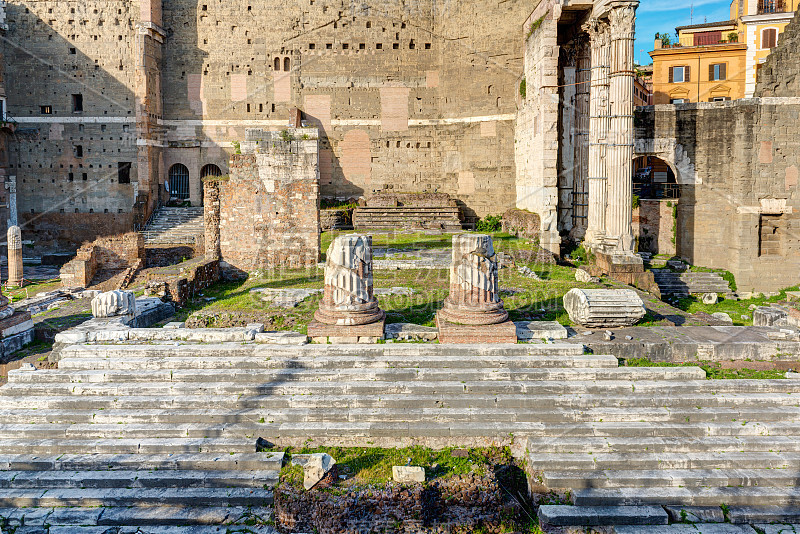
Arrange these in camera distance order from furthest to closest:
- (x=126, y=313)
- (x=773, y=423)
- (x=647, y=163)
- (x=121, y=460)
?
1. (x=647, y=163)
2. (x=126, y=313)
3. (x=773, y=423)
4. (x=121, y=460)

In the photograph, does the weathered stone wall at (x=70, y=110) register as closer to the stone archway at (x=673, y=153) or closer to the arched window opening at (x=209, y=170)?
the arched window opening at (x=209, y=170)

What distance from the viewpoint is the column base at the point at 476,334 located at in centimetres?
844

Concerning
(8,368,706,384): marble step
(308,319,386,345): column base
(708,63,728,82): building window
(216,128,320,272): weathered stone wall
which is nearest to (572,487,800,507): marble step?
(8,368,706,384): marble step

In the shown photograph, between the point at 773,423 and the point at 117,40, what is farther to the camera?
the point at 117,40

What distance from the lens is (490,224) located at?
22.4 metres

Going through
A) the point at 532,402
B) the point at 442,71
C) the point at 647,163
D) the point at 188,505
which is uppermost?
the point at 442,71

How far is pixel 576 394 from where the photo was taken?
7414mm

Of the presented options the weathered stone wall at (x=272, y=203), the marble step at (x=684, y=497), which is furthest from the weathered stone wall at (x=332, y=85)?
the marble step at (x=684, y=497)

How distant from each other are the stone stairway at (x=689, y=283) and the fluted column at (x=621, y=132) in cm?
241

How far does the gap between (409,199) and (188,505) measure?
62.6 ft

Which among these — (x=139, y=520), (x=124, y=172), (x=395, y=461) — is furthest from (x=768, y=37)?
(x=139, y=520)

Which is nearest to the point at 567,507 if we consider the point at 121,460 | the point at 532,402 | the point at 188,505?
the point at 532,402

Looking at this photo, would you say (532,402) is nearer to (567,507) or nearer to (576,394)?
(576,394)

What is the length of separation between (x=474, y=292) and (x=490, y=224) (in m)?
13.9
